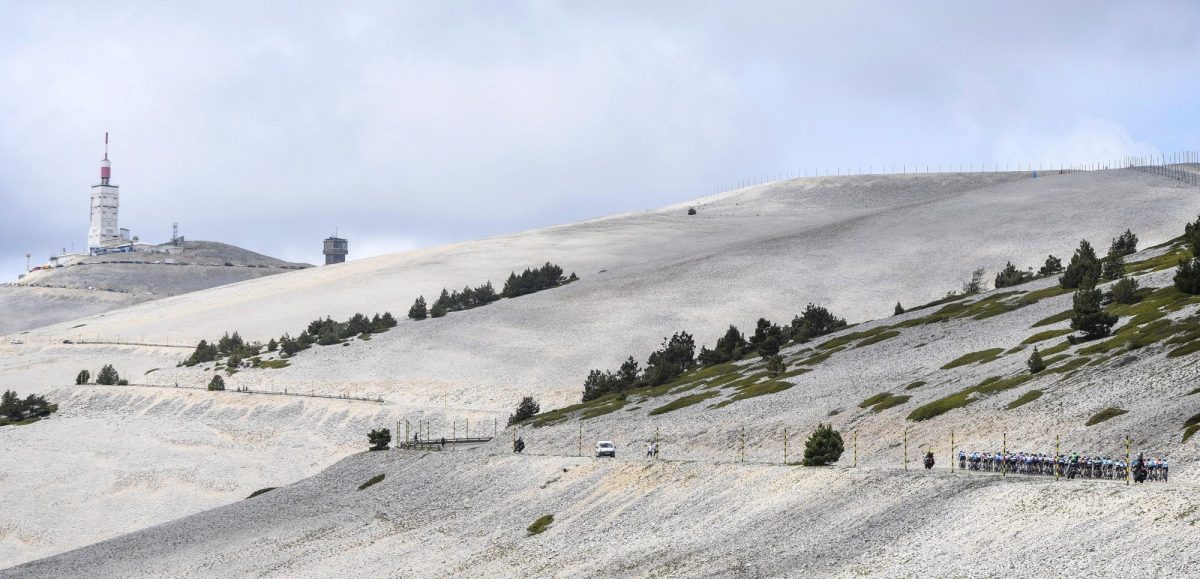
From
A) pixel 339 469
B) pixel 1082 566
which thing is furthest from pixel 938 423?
pixel 339 469

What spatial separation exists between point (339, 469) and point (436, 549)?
31012mm

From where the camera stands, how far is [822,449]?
62312mm

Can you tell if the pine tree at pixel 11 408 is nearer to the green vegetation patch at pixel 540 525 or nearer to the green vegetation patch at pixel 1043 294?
the green vegetation patch at pixel 540 525

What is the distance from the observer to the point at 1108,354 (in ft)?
256

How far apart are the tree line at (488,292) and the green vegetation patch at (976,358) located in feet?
281

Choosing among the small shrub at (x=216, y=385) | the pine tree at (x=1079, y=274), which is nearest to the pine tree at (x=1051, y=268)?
the pine tree at (x=1079, y=274)

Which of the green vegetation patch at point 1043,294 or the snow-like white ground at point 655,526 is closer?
the snow-like white ground at point 655,526

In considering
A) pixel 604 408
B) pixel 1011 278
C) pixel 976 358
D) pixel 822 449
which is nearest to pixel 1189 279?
pixel 976 358

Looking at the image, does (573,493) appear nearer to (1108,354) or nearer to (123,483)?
(1108,354)

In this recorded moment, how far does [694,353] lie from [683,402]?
1622 inches

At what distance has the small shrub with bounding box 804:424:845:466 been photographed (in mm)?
62125

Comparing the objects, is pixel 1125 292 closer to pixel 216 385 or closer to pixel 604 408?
pixel 604 408

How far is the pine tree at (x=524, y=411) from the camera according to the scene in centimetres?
11662

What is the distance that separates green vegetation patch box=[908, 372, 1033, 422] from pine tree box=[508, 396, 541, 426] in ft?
148
